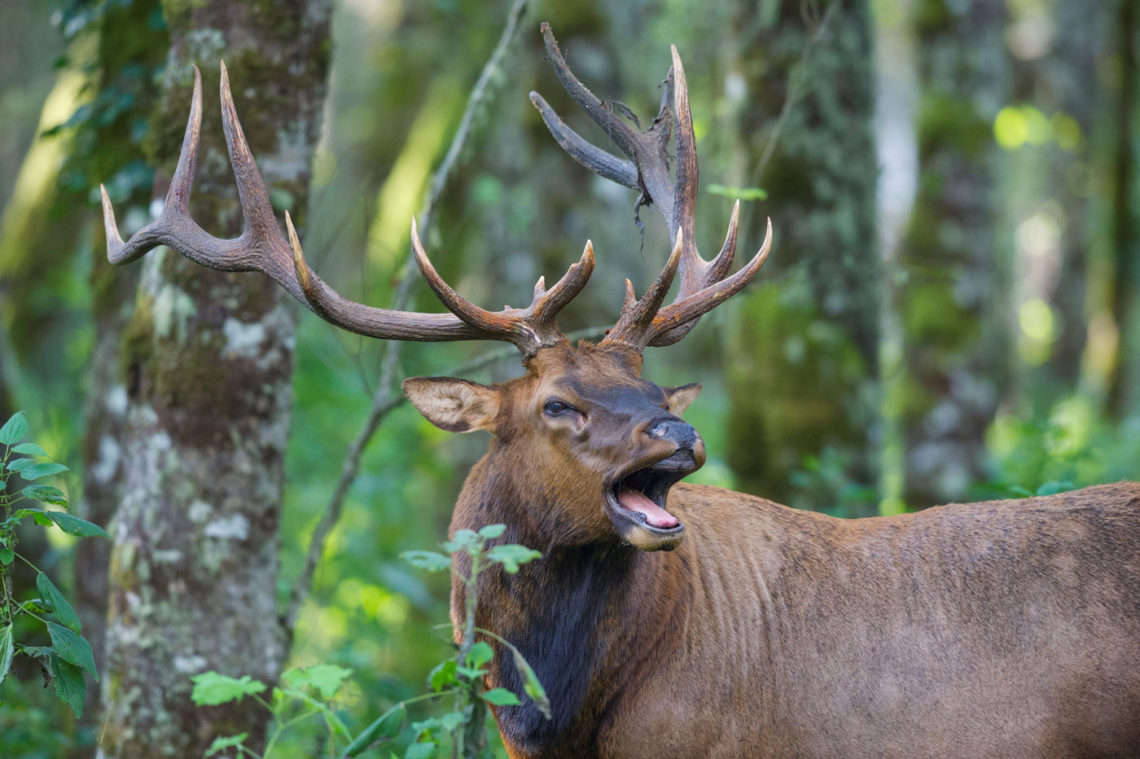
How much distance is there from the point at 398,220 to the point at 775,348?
254 inches

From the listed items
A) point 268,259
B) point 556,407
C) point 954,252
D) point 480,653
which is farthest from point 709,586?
point 954,252

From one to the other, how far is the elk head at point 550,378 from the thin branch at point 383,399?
2.33 ft

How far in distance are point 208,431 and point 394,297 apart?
1.61 m

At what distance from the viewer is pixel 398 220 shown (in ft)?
43.5

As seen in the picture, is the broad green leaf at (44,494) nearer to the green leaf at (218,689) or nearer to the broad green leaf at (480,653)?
the green leaf at (218,689)

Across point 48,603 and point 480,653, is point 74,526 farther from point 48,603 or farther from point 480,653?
point 480,653

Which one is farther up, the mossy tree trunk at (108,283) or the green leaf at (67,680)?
the mossy tree trunk at (108,283)

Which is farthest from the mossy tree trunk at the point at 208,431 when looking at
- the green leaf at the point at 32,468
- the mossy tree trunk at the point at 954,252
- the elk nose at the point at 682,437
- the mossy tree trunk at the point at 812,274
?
the mossy tree trunk at the point at 954,252

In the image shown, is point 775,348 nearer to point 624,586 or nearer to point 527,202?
point 527,202

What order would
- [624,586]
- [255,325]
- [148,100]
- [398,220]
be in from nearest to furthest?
[624,586]
[255,325]
[148,100]
[398,220]

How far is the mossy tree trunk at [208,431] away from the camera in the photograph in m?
5.11

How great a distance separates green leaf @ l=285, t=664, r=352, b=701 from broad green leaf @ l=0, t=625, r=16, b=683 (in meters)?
0.98

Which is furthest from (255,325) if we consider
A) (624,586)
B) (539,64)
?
(539,64)

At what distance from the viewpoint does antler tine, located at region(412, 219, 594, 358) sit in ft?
14.7
